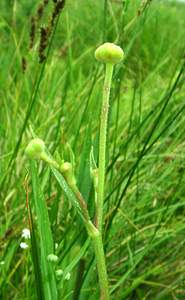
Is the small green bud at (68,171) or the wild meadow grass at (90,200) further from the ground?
the wild meadow grass at (90,200)

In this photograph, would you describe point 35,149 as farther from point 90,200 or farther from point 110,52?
point 90,200

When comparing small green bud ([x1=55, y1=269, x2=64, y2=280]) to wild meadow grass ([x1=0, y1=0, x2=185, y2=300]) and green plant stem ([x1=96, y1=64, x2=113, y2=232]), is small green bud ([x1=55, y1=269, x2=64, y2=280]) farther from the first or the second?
green plant stem ([x1=96, y1=64, x2=113, y2=232])

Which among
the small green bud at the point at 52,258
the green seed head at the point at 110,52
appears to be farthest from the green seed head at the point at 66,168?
the small green bud at the point at 52,258

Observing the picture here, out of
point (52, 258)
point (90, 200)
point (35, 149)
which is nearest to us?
point (35, 149)

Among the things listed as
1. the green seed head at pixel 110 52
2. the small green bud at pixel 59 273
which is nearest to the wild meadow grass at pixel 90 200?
the small green bud at pixel 59 273

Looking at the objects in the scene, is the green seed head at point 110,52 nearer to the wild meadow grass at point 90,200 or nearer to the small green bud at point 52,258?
the wild meadow grass at point 90,200

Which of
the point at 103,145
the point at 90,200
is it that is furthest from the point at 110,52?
the point at 90,200

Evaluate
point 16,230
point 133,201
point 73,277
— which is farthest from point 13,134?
point 73,277

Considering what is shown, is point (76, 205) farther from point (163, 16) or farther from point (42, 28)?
point (163, 16)

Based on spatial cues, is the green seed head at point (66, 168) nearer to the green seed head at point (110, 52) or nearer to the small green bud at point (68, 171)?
the small green bud at point (68, 171)

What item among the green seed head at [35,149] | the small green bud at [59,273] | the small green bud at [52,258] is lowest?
the small green bud at [59,273]

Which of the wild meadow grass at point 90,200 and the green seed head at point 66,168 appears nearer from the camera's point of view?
the green seed head at point 66,168

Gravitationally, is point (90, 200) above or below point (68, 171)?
above
